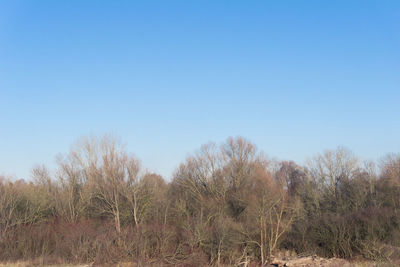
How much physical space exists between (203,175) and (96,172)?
14.3m

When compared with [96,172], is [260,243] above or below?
below

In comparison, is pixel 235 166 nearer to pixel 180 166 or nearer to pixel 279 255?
pixel 180 166

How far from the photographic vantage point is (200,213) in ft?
117

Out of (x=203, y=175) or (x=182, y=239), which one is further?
(x=203, y=175)

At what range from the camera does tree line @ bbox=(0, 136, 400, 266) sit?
88.1 ft

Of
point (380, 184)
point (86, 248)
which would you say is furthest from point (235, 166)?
point (86, 248)

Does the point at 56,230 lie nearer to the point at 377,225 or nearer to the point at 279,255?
the point at 279,255

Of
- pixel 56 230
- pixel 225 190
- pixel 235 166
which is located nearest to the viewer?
pixel 56 230

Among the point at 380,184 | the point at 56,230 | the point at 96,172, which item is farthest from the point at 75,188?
the point at 380,184

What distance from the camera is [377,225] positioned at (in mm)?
27344

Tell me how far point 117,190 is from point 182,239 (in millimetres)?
10875

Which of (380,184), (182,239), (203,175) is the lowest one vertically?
(182,239)

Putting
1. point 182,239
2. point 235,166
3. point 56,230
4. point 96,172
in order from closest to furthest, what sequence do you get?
point 182,239
point 56,230
point 96,172
point 235,166

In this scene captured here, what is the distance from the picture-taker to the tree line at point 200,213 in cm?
2686
